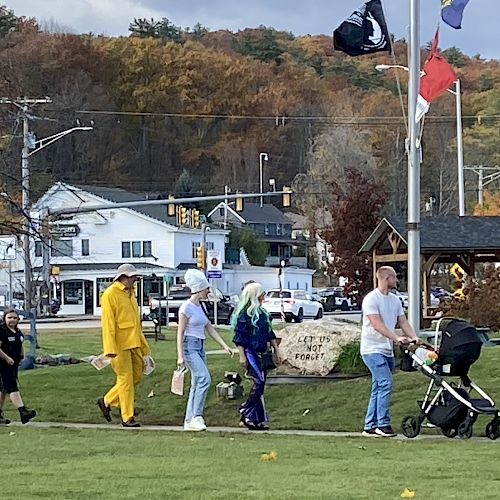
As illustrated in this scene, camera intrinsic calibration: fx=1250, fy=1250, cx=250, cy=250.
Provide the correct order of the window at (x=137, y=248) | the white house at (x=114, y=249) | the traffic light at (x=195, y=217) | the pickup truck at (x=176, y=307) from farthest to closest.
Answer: the window at (x=137, y=248) → the white house at (x=114, y=249) → the traffic light at (x=195, y=217) → the pickup truck at (x=176, y=307)

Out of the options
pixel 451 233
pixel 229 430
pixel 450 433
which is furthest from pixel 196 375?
pixel 451 233

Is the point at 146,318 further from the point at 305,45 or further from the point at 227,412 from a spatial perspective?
the point at 305,45

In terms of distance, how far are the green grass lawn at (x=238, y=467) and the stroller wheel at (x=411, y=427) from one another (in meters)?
0.43

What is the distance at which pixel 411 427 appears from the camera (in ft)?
46.3

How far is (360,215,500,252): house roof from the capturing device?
36938 mm

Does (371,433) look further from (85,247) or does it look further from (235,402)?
(85,247)

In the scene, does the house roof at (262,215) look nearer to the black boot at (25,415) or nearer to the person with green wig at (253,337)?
the black boot at (25,415)

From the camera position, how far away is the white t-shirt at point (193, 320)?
598 inches

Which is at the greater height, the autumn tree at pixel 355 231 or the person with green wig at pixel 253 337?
the autumn tree at pixel 355 231

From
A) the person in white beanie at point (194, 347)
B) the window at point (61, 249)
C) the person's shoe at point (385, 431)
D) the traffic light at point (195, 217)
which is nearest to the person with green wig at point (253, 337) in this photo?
the person in white beanie at point (194, 347)

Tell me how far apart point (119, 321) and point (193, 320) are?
101cm

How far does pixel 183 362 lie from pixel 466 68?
282 ft

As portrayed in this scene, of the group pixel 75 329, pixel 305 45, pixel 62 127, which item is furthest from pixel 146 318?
pixel 305 45

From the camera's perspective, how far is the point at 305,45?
404ft
